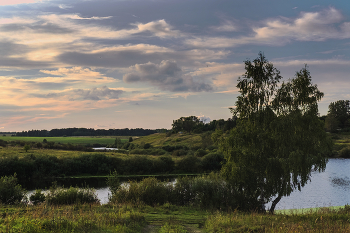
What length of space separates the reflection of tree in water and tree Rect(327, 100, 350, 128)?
92.0 metres

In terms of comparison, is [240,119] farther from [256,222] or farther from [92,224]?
[92,224]

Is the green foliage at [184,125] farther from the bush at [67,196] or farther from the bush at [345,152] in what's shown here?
the bush at [67,196]

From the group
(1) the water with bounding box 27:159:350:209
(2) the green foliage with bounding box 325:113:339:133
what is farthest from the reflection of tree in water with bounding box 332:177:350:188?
(2) the green foliage with bounding box 325:113:339:133

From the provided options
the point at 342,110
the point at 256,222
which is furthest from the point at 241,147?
the point at 342,110

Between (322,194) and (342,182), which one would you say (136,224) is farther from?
(342,182)

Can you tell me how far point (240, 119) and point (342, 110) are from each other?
139 metres

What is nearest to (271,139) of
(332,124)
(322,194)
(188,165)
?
(322,194)

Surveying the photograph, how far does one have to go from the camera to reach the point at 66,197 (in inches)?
939

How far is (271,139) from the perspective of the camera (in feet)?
74.5

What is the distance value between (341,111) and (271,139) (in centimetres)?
13892

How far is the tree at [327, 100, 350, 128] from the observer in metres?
133

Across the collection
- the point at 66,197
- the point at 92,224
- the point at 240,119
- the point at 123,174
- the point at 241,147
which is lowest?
the point at 123,174

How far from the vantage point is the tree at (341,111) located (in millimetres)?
132550

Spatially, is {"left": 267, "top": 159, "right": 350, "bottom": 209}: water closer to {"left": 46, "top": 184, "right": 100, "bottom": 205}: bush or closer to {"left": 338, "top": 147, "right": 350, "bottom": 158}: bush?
{"left": 46, "top": 184, "right": 100, "bottom": 205}: bush
